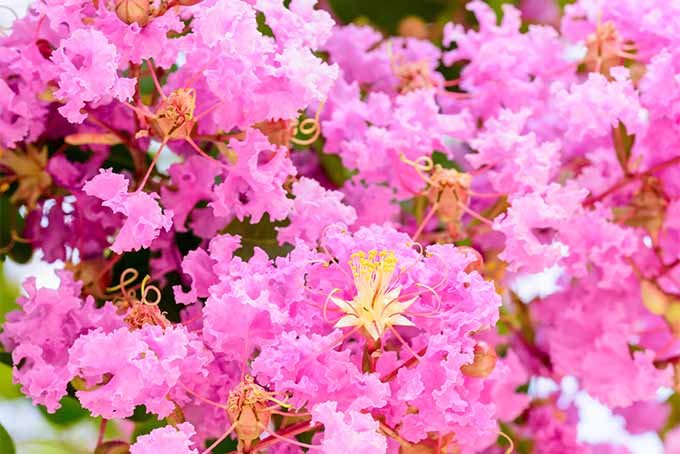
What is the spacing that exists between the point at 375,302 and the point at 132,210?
0.14 metres

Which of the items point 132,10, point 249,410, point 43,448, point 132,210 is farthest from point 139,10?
point 43,448

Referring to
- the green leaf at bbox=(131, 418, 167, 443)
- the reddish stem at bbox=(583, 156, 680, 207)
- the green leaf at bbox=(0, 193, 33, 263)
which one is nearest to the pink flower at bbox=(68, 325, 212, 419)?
the green leaf at bbox=(131, 418, 167, 443)

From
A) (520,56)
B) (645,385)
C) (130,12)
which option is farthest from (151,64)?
(645,385)

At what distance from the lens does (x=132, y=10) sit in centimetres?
60

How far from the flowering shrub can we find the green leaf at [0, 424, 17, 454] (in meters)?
0.06

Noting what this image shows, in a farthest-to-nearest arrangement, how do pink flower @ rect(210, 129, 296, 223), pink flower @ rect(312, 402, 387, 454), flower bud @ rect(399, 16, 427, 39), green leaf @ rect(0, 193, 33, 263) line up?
1. flower bud @ rect(399, 16, 427, 39)
2. green leaf @ rect(0, 193, 33, 263)
3. pink flower @ rect(210, 129, 296, 223)
4. pink flower @ rect(312, 402, 387, 454)

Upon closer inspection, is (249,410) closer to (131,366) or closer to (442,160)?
(131,366)

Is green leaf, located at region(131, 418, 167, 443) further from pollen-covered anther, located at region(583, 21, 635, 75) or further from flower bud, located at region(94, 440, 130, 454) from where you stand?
pollen-covered anther, located at region(583, 21, 635, 75)

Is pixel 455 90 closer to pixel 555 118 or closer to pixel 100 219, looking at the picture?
pixel 555 118

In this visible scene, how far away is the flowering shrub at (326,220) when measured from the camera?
58 cm

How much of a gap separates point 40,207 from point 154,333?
0.21m

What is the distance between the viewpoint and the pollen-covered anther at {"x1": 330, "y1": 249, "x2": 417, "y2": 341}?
593 millimetres

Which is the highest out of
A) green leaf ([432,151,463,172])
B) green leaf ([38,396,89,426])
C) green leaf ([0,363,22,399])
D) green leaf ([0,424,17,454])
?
green leaf ([432,151,463,172])

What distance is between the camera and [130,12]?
1.97 feet
